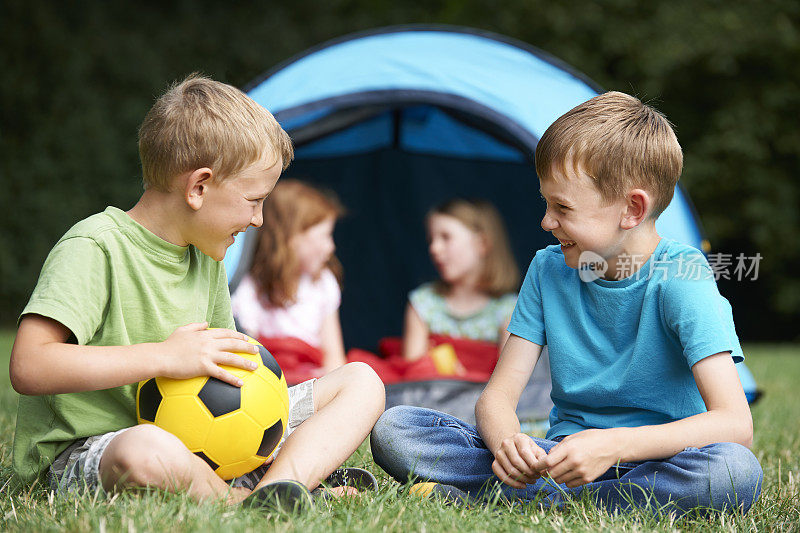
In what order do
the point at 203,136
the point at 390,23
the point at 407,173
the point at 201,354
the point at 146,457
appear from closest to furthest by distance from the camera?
the point at 146,457
the point at 201,354
the point at 203,136
the point at 407,173
the point at 390,23

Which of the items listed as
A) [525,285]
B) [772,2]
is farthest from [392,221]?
[772,2]

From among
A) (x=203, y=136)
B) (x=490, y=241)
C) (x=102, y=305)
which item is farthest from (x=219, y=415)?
(x=490, y=241)

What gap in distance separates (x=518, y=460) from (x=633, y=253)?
56 centimetres

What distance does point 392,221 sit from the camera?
186 inches

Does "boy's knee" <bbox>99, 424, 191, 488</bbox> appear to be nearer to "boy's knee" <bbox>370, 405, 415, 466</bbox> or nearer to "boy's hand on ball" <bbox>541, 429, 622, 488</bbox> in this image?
"boy's knee" <bbox>370, 405, 415, 466</bbox>

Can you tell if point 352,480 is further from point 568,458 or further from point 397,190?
point 397,190

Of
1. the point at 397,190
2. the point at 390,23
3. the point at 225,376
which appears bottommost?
the point at 225,376

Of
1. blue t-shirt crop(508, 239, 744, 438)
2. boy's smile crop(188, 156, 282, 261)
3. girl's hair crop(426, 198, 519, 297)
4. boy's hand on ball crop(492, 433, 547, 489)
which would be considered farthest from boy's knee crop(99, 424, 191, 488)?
girl's hair crop(426, 198, 519, 297)

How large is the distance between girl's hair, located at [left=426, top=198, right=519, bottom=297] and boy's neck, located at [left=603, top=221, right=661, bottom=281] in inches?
91.3

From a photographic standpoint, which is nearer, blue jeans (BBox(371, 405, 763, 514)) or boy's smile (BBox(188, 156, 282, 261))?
blue jeans (BBox(371, 405, 763, 514))

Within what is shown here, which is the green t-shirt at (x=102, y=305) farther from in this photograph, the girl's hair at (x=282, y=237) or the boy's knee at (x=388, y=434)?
the girl's hair at (x=282, y=237)

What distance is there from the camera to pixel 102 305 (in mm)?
1640

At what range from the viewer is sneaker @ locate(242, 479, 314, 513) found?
4.98 feet

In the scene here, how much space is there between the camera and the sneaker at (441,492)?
1753mm
